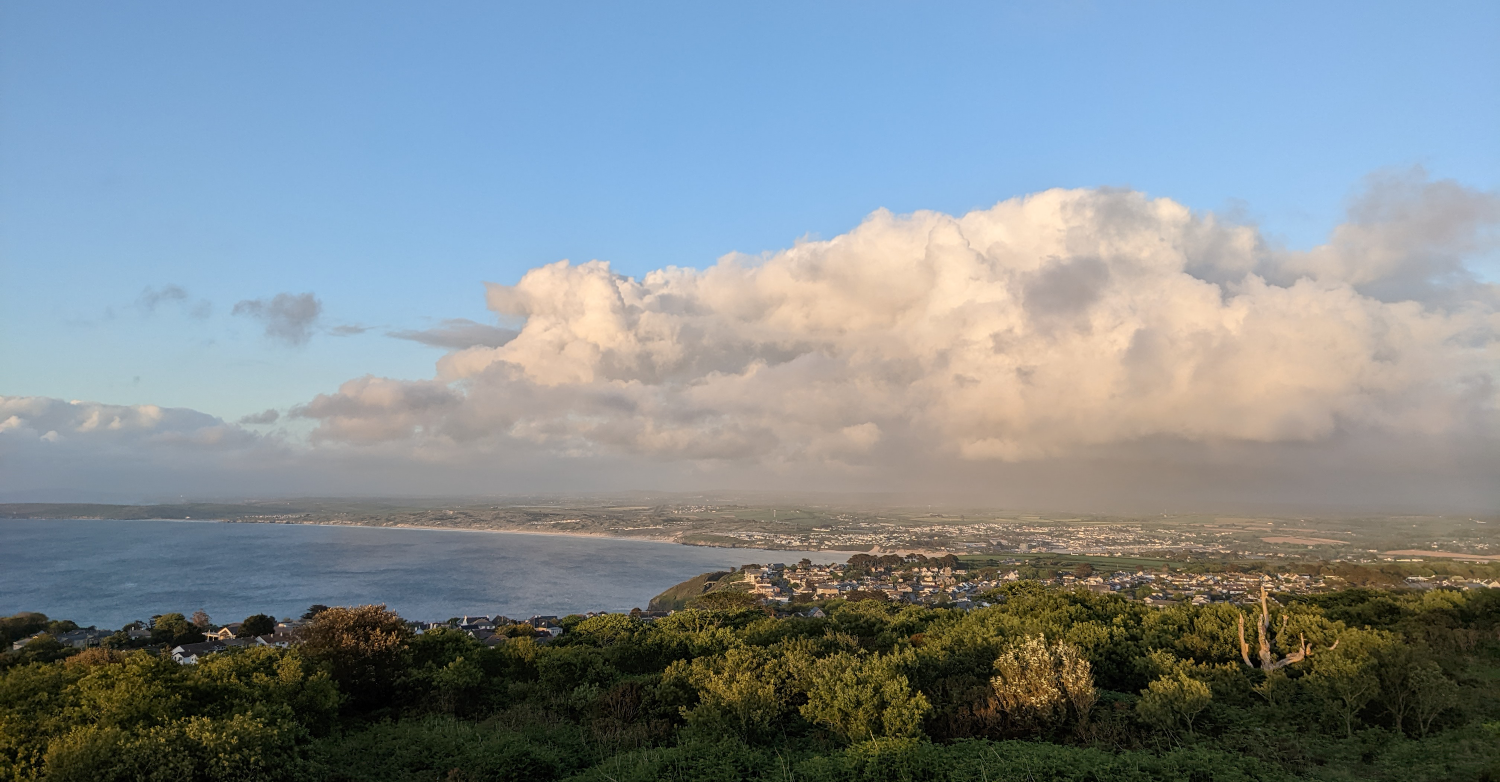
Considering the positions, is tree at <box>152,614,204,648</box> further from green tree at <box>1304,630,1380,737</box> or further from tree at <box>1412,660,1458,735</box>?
tree at <box>1412,660,1458,735</box>

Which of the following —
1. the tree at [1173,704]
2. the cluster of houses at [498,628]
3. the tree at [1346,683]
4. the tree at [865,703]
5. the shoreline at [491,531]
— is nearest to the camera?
the tree at [865,703]

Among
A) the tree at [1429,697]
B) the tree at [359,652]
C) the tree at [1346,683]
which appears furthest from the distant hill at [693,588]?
the tree at [1429,697]

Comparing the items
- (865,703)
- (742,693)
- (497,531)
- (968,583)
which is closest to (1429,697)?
(865,703)

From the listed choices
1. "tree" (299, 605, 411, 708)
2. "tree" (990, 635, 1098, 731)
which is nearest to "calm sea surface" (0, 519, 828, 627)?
"tree" (299, 605, 411, 708)

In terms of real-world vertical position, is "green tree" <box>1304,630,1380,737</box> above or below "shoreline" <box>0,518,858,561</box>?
above

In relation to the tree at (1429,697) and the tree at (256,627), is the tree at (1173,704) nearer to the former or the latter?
the tree at (1429,697)

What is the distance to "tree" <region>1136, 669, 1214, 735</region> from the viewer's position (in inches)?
543

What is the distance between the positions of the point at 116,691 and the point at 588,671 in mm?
10388

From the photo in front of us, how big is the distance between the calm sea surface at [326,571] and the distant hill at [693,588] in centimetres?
244

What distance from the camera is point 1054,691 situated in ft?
45.1

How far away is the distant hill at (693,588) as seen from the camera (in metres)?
66.9

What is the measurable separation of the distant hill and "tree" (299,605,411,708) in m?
44.4

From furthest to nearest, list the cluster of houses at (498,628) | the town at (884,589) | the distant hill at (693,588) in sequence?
the distant hill at (693,588), the town at (884,589), the cluster of houses at (498,628)

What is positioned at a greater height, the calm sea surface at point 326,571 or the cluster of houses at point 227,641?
the cluster of houses at point 227,641
